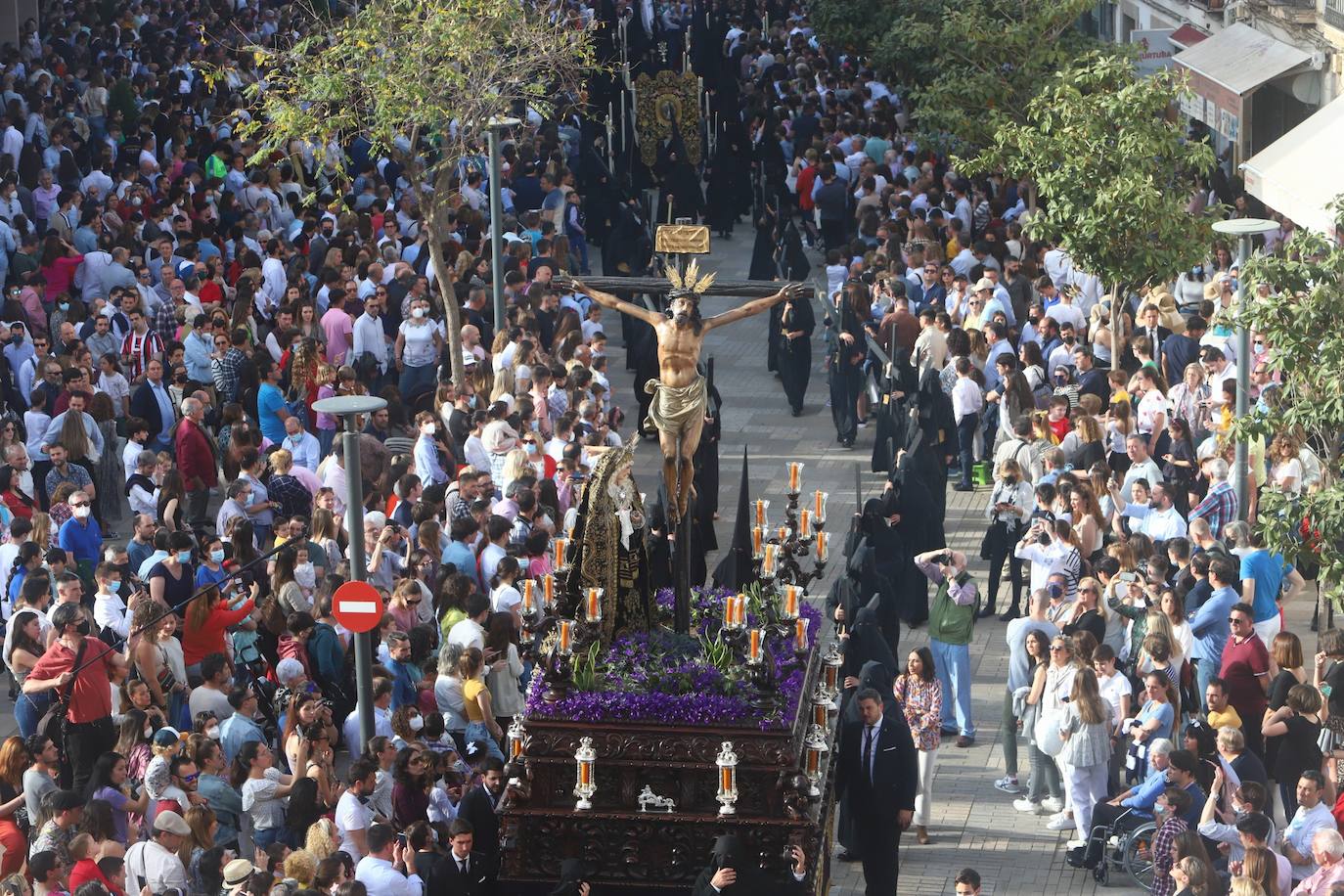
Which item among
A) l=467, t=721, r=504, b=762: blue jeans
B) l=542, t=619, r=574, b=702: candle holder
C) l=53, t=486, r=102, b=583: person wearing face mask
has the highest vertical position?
l=53, t=486, r=102, b=583: person wearing face mask

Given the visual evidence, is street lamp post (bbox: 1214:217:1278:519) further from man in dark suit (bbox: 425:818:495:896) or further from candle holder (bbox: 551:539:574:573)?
man in dark suit (bbox: 425:818:495:896)

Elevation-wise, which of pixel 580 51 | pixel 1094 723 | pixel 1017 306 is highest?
pixel 580 51

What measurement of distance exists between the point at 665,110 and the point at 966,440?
1464 cm

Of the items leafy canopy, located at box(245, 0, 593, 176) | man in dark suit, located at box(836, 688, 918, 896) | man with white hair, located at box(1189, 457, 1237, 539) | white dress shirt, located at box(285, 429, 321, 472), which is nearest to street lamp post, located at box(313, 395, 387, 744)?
man in dark suit, located at box(836, 688, 918, 896)

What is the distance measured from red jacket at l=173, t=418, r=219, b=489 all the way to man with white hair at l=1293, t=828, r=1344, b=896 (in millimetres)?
10105

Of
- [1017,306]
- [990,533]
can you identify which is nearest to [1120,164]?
[1017,306]

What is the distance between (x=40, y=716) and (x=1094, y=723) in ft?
21.8

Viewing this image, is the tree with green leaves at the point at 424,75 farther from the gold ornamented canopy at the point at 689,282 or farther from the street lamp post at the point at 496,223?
the gold ornamented canopy at the point at 689,282

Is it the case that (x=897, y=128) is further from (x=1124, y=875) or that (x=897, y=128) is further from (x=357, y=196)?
(x=1124, y=875)

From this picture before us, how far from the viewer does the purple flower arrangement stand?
567 inches

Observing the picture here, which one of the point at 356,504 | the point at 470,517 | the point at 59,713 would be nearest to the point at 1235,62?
the point at 470,517

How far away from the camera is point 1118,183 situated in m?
22.6

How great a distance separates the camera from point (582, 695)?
1459cm

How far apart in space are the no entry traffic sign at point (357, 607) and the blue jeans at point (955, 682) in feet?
13.2
